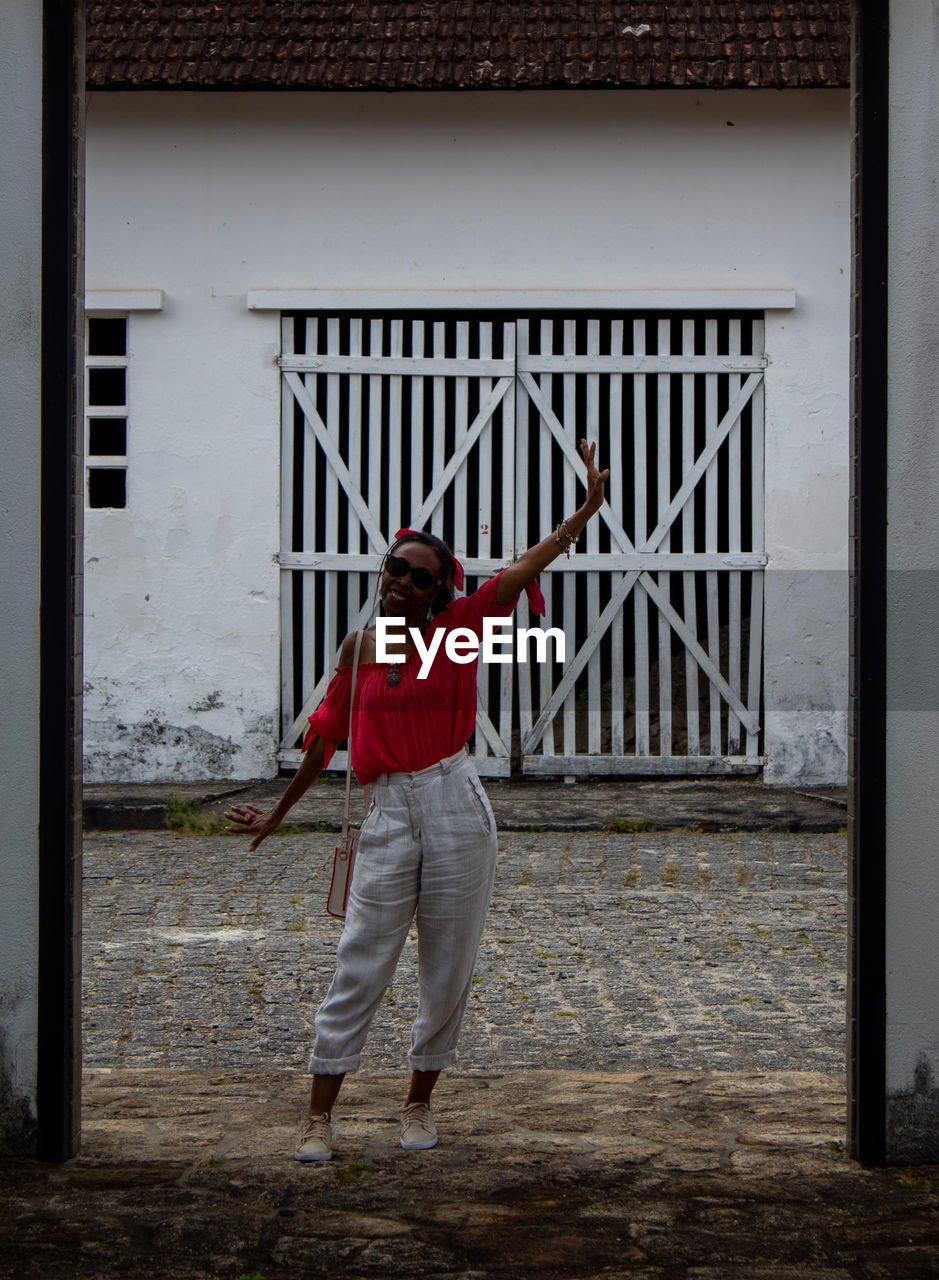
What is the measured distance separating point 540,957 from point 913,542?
3.00 meters

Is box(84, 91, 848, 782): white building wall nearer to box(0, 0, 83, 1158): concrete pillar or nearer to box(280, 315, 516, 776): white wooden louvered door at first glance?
box(280, 315, 516, 776): white wooden louvered door

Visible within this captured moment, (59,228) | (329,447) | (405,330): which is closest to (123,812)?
(329,447)

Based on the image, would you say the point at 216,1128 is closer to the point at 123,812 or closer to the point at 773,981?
the point at 773,981

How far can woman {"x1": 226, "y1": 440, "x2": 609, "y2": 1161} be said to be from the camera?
13.4 feet

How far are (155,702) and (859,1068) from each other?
732 cm

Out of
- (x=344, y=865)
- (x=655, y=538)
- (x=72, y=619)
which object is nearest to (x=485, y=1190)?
(x=344, y=865)

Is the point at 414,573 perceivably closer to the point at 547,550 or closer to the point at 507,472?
the point at 547,550

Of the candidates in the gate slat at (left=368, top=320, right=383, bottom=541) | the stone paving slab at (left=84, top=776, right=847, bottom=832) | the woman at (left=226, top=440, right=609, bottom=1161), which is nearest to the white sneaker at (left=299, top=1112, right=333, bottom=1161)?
the woman at (left=226, top=440, right=609, bottom=1161)

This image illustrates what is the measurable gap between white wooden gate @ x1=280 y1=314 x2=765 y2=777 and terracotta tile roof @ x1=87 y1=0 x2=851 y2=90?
1.59 meters

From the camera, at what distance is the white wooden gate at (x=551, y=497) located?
1048 cm

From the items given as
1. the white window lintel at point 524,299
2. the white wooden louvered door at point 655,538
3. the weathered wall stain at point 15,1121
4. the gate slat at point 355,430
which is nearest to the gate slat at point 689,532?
the white wooden louvered door at point 655,538

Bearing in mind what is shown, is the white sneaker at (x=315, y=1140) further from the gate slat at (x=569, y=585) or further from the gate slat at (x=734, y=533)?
the gate slat at (x=734, y=533)

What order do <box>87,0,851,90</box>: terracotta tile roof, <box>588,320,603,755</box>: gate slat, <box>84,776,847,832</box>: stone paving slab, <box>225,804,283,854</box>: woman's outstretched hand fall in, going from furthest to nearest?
<box>588,320,603,755</box>: gate slat
<box>87,0,851,90</box>: terracotta tile roof
<box>84,776,847,832</box>: stone paving slab
<box>225,804,283,854</box>: woman's outstretched hand

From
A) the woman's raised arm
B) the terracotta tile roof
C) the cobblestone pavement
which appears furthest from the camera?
the terracotta tile roof
